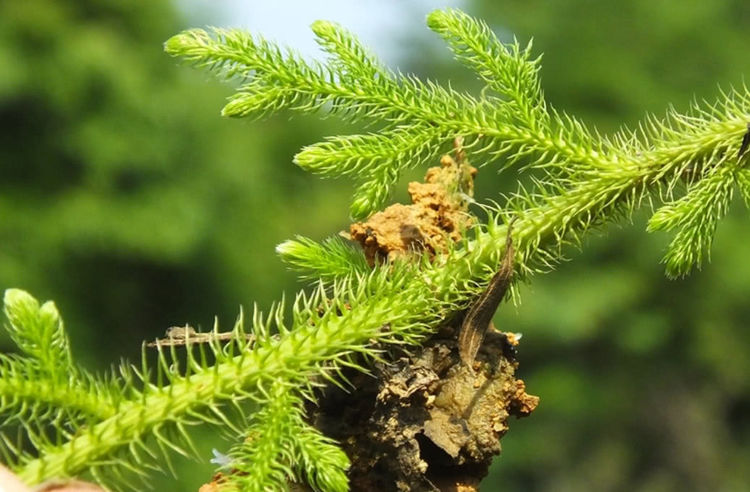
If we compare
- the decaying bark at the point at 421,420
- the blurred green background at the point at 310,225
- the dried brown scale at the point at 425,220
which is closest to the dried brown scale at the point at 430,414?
the decaying bark at the point at 421,420

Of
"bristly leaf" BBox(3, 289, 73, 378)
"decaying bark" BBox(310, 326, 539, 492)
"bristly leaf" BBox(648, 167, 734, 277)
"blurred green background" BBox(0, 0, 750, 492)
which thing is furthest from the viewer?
"blurred green background" BBox(0, 0, 750, 492)

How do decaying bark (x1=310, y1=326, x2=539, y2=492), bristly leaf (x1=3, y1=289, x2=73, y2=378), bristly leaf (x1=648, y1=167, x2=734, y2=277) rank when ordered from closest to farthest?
bristly leaf (x1=3, y1=289, x2=73, y2=378) < decaying bark (x1=310, y1=326, x2=539, y2=492) < bristly leaf (x1=648, y1=167, x2=734, y2=277)

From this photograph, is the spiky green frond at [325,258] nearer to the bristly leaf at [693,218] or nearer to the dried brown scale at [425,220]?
the dried brown scale at [425,220]

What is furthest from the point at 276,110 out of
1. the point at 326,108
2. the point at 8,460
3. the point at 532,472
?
the point at 532,472

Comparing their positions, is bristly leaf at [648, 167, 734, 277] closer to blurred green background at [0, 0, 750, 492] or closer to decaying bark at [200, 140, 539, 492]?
decaying bark at [200, 140, 539, 492]

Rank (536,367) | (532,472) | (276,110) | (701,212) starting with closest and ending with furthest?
(701,212)
(276,110)
(536,367)
(532,472)

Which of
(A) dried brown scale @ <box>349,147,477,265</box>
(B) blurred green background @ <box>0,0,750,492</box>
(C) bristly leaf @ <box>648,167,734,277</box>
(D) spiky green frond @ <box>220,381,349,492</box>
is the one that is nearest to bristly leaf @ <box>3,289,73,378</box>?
(D) spiky green frond @ <box>220,381,349,492</box>

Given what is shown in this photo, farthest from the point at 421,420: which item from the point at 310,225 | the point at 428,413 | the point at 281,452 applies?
the point at 310,225

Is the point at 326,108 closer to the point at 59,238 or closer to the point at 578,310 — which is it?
the point at 59,238
